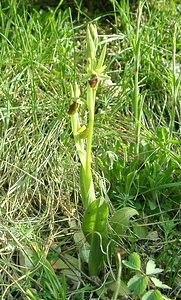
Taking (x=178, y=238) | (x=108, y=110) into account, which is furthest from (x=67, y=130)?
(x=178, y=238)

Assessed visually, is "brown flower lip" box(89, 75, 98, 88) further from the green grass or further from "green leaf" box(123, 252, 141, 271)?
"green leaf" box(123, 252, 141, 271)

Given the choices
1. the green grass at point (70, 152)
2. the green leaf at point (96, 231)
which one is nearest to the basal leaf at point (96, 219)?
the green leaf at point (96, 231)

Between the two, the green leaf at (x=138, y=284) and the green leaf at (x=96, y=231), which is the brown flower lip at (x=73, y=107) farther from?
the green leaf at (x=138, y=284)

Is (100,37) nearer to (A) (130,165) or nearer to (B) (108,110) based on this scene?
(B) (108,110)

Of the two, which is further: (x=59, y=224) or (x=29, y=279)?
(x=59, y=224)

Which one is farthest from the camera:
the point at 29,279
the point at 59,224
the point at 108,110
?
the point at 108,110

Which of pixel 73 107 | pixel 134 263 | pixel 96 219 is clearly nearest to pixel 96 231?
pixel 96 219
